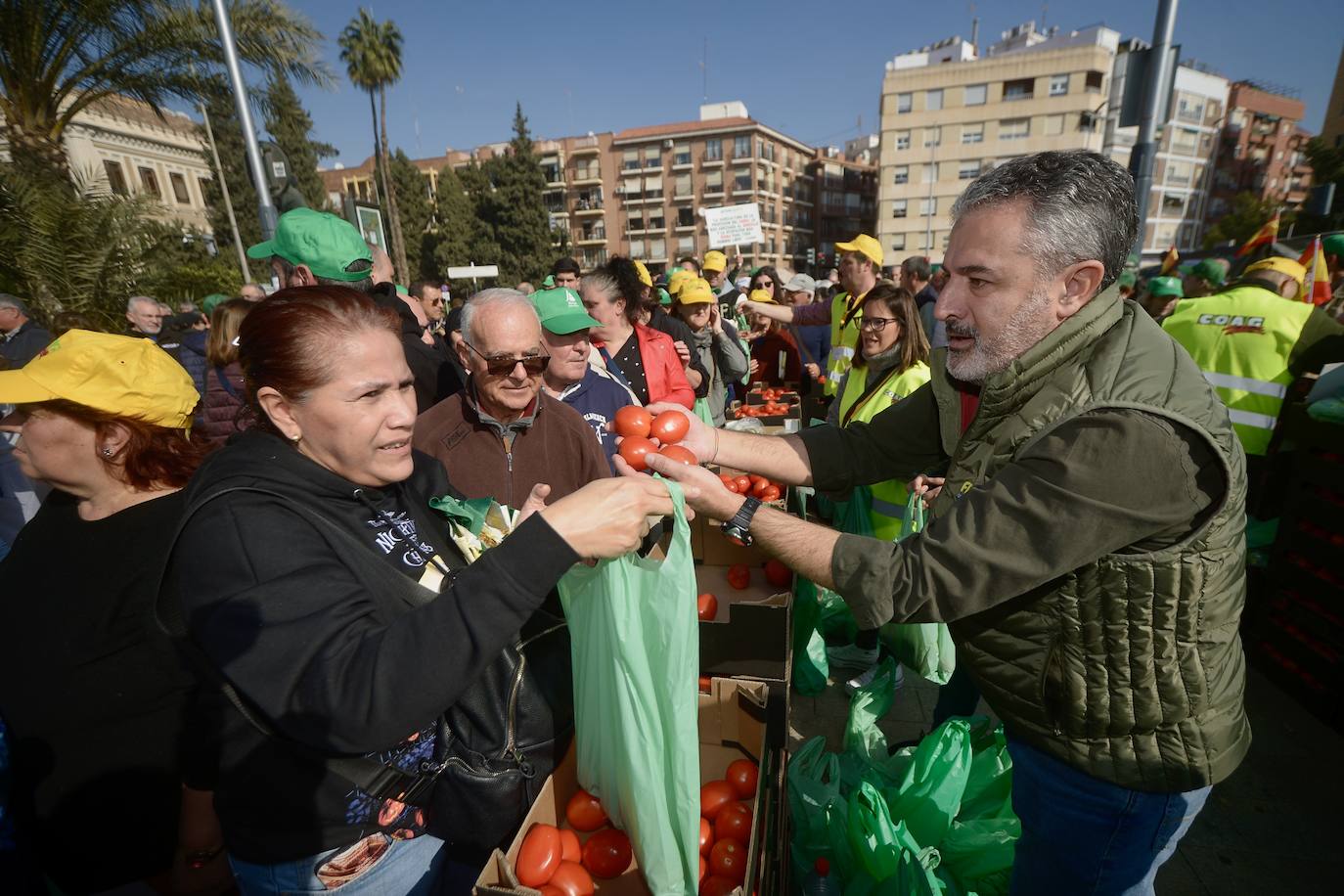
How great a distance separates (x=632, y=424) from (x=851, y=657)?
2748 millimetres

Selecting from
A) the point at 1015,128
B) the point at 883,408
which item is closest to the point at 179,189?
the point at 883,408

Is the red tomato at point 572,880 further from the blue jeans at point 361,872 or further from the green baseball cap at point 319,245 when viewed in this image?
the green baseball cap at point 319,245

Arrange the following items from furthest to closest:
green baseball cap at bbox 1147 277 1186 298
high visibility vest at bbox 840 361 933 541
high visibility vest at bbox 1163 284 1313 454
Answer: green baseball cap at bbox 1147 277 1186 298 → high visibility vest at bbox 1163 284 1313 454 → high visibility vest at bbox 840 361 933 541

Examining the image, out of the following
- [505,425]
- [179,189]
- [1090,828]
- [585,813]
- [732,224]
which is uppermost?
[179,189]

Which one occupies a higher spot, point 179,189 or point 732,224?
point 179,189

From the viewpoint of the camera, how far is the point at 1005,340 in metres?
1.58

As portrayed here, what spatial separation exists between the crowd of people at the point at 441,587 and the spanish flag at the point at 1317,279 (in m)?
6.79

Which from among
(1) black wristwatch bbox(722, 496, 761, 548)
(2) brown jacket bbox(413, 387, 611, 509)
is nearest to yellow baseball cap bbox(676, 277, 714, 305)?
(2) brown jacket bbox(413, 387, 611, 509)

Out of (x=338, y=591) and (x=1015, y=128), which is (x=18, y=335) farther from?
(x=1015, y=128)

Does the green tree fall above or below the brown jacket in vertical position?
above

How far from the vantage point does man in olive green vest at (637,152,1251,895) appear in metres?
1.34

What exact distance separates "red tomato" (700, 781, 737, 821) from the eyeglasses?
70.5 inches

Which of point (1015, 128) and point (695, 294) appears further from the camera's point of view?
point (1015, 128)

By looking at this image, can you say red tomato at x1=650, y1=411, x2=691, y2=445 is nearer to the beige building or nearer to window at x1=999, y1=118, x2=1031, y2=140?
the beige building
